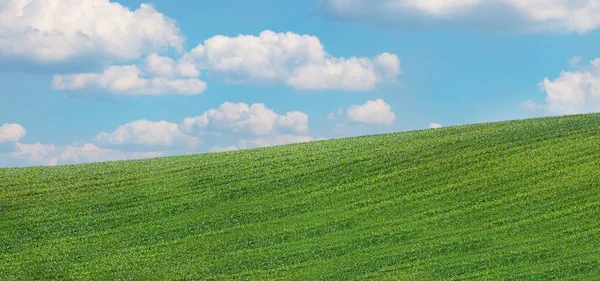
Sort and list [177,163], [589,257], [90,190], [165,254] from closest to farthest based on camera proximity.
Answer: [589,257]
[165,254]
[90,190]
[177,163]

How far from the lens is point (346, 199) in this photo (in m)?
35.5

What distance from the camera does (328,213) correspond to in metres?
33.8

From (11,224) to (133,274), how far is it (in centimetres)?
945

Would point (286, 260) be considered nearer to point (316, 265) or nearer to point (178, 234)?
point (316, 265)

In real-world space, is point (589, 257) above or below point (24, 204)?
below

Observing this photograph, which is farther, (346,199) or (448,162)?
(448,162)

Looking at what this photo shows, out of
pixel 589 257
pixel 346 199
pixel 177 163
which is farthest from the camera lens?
pixel 177 163

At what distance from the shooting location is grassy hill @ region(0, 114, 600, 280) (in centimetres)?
2845

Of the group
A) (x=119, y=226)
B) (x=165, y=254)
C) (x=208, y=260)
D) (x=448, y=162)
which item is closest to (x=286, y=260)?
(x=208, y=260)

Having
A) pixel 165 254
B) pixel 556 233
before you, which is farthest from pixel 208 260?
pixel 556 233

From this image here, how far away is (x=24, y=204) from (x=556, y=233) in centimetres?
2619

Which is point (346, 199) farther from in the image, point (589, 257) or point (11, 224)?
point (11, 224)

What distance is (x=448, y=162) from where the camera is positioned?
39.9m

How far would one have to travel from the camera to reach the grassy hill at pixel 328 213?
28453 mm
